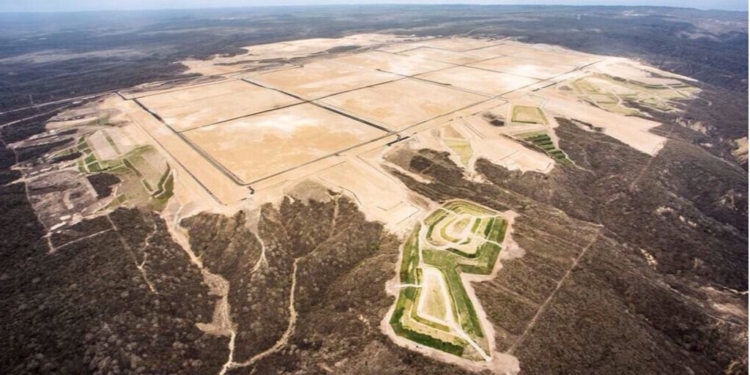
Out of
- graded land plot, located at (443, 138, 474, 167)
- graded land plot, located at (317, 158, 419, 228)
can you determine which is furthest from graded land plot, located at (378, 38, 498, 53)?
graded land plot, located at (317, 158, 419, 228)

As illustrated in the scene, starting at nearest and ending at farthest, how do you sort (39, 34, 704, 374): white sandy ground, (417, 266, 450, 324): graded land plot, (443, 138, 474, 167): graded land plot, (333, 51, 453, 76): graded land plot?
(417, 266, 450, 324): graded land plot → (39, 34, 704, 374): white sandy ground → (443, 138, 474, 167): graded land plot → (333, 51, 453, 76): graded land plot

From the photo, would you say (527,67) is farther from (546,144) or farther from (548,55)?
(546,144)

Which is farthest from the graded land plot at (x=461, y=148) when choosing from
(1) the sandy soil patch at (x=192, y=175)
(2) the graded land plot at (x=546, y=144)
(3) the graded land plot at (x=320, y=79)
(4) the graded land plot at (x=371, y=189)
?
(3) the graded land plot at (x=320, y=79)

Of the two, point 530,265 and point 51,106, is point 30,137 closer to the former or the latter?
point 51,106

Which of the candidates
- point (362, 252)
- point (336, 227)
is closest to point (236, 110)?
point (336, 227)

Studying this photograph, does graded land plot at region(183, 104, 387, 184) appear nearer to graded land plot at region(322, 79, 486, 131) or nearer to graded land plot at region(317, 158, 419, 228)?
graded land plot at region(322, 79, 486, 131)

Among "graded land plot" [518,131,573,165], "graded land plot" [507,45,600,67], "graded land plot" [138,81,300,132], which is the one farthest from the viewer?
"graded land plot" [507,45,600,67]

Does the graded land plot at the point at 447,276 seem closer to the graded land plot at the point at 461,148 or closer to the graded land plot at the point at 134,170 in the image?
the graded land plot at the point at 461,148
